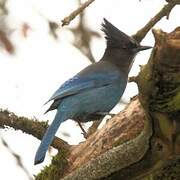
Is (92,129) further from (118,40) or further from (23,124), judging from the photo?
(118,40)

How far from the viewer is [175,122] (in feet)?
5.94

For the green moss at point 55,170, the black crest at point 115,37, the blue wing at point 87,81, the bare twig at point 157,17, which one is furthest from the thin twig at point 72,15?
the black crest at point 115,37

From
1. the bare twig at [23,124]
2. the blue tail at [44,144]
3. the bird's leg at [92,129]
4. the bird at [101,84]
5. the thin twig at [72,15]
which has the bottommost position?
the bird at [101,84]

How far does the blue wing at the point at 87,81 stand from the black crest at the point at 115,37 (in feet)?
0.99

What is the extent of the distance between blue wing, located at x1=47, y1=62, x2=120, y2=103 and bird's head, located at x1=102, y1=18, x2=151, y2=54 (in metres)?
0.28

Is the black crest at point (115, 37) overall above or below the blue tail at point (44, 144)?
below

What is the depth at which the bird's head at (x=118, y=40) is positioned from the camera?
5.06 m

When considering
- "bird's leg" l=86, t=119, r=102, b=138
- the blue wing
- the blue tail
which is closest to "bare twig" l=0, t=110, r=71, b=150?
the blue tail

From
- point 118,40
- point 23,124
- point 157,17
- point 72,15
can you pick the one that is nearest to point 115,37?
point 118,40

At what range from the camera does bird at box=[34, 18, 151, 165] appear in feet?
14.8

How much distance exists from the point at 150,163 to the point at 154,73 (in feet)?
1.34

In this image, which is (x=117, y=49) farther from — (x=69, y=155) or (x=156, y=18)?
(x=69, y=155)

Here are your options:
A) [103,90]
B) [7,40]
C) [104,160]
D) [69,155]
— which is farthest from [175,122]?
[7,40]

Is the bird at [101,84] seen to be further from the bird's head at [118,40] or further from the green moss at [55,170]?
the green moss at [55,170]
